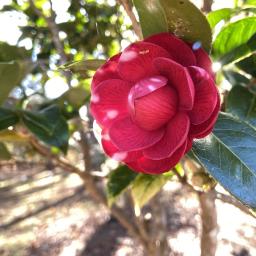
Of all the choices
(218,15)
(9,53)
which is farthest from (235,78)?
(9,53)

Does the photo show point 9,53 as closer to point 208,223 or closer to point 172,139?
point 208,223

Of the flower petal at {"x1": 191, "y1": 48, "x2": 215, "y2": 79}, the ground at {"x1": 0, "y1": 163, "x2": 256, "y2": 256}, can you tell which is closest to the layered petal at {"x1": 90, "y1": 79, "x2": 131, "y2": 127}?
the flower petal at {"x1": 191, "y1": 48, "x2": 215, "y2": 79}

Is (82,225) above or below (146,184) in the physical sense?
below

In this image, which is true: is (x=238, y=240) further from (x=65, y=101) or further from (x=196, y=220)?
(x=65, y=101)

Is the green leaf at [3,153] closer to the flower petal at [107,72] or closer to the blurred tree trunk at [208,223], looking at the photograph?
the blurred tree trunk at [208,223]

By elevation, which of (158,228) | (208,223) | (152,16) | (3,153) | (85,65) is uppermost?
(152,16)

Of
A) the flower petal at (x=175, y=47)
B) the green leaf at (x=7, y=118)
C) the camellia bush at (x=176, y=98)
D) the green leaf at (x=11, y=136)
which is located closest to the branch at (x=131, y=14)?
the camellia bush at (x=176, y=98)

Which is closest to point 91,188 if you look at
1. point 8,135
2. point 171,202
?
point 8,135
